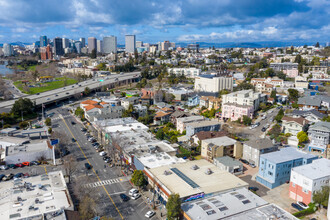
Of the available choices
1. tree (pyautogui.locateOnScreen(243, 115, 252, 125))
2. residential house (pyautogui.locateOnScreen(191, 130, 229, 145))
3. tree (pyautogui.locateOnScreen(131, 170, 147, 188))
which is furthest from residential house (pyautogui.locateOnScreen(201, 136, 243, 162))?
tree (pyautogui.locateOnScreen(243, 115, 252, 125))

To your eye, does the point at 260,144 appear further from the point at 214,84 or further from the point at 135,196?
the point at 214,84

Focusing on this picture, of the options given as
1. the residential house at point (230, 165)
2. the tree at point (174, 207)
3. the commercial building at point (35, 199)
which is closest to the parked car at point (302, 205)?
the residential house at point (230, 165)

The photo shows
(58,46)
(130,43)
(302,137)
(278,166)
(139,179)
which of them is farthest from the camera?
(130,43)

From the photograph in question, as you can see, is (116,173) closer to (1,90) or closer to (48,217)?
(48,217)

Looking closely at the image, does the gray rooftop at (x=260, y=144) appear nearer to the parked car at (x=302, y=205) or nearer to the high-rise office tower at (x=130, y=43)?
the parked car at (x=302, y=205)

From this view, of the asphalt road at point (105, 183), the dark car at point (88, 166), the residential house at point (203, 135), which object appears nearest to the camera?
the asphalt road at point (105, 183)

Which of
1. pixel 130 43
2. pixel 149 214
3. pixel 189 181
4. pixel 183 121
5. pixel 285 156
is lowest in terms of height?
pixel 149 214

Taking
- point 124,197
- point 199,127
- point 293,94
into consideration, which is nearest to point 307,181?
point 124,197
